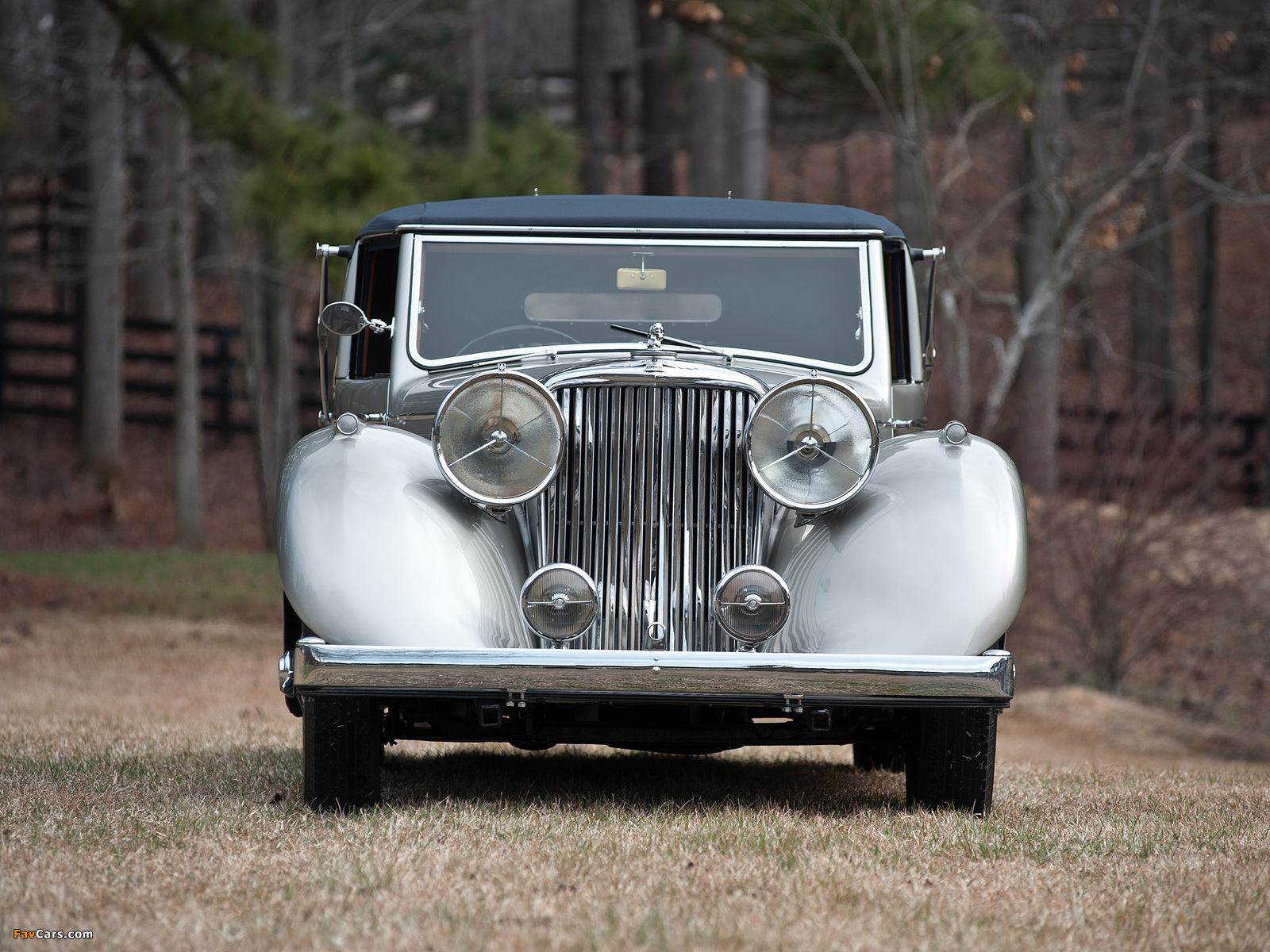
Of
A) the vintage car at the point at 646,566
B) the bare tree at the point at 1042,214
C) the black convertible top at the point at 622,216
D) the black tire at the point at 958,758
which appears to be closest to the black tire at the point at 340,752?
the vintage car at the point at 646,566

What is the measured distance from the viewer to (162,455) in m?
21.4

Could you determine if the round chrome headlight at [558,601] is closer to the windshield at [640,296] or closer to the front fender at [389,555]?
the front fender at [389,555]

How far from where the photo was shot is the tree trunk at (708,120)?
15.9m

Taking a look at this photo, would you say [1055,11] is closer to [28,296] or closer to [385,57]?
[385,57]

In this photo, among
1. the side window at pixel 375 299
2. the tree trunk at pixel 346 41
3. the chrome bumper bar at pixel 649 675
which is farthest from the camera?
the tree trunk at pixel 346 41

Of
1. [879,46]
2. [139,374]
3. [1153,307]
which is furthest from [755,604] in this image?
[139,374]

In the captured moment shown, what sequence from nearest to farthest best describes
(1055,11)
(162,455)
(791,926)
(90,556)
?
(791,926) < (1055,11) < (90,556) < (162,455)

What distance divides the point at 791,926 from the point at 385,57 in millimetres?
26284

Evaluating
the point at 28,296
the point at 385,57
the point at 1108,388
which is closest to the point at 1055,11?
the point at 1108,388

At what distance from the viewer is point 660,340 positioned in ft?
15.6

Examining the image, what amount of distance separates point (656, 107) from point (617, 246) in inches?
750

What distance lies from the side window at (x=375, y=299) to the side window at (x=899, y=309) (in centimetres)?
184

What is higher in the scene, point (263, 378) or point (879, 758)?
point (263, 378)

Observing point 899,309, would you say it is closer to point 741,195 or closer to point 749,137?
point 741,195
